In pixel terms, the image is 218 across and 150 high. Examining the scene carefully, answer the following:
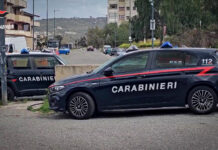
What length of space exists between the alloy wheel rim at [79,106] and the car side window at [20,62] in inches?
174

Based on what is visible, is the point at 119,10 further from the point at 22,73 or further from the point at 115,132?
the point at 115,132

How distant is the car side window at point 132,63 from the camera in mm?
9406

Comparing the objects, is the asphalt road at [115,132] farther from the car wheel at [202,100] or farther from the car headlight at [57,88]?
the car headlight at [57,88]

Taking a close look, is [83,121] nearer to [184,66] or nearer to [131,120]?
[131,120]

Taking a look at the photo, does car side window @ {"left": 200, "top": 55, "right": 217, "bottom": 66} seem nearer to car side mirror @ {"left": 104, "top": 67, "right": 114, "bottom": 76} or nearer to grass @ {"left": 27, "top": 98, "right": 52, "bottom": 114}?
car side mirror @ {"left": 104, "top": 67, "right": 114, "bottom": 76}

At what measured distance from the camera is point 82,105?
932 centimetres

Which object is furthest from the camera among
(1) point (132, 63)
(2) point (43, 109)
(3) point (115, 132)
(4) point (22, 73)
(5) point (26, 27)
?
(5) point (26, 27)

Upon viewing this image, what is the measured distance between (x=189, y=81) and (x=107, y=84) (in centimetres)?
189

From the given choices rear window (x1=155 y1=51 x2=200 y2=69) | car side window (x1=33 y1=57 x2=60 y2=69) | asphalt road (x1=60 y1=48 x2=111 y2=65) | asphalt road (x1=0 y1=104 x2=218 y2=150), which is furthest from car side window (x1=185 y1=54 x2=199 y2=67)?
asphalt road (x1=60 y1=48 x2=111 y2=65)

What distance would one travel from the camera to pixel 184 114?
9500 millimetres

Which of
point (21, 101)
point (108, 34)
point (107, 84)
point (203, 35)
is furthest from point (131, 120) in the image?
point (108, 34)

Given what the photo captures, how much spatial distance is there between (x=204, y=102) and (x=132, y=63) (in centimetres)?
188

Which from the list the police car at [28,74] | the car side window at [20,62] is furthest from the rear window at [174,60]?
the car side window at [20,62]


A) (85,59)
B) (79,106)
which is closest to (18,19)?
(85,59)
